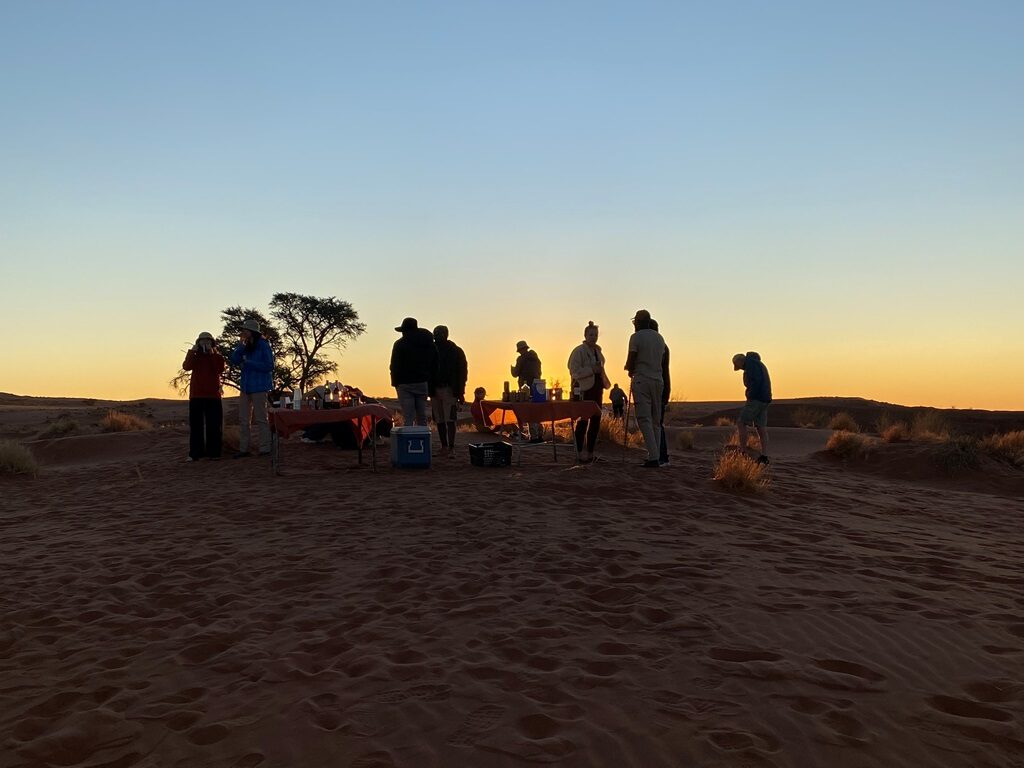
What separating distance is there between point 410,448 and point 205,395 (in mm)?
3676

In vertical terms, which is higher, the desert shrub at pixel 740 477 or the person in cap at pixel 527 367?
the person in cap at pixel 527 367

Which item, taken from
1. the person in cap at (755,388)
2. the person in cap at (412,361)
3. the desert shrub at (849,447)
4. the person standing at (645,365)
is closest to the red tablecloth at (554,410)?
the person standing at (645,365)

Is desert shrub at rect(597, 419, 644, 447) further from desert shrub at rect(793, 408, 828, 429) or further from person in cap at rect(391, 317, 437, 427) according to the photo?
desert shrub at rect(793, 408, 828, 429)

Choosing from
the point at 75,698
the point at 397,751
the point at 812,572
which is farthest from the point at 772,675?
the point at 75,698

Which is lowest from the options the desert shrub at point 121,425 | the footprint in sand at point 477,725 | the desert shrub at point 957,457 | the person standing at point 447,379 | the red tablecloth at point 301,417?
the footprint in sand at point 477,725

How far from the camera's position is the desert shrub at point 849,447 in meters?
15.0

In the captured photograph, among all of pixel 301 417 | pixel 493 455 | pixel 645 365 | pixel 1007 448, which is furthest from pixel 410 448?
pixel 1007 448

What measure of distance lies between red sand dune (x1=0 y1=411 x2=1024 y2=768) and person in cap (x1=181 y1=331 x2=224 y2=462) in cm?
365

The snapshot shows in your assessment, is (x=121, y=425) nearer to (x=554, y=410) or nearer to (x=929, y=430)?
(x=554, y=410)

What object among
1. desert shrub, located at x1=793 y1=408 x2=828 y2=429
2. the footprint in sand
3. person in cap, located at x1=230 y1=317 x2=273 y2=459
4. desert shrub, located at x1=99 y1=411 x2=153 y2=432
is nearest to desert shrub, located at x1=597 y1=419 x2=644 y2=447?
person in cap, located at x1=230 y1=317 x2=273 y2=459

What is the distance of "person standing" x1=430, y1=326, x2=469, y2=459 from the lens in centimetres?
1197

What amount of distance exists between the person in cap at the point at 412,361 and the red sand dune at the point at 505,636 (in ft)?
10.7

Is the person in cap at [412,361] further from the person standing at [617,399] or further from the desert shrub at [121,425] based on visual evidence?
the desert shrub at [121,425]

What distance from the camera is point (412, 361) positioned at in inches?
434
